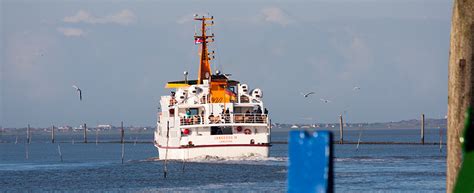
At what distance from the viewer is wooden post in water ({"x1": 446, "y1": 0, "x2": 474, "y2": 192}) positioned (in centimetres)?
780

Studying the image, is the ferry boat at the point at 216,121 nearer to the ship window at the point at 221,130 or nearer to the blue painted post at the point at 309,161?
the ship window at the point at 221,130

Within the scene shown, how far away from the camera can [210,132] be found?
67.5 m

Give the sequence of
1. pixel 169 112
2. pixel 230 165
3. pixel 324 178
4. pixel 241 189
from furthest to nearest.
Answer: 1. pixel 169 112
2. pixel 230 165
3. pixel 241 189
4. pixel 324 178

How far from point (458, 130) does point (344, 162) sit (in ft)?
216

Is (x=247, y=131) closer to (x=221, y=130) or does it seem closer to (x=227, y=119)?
(x=227, y=119)

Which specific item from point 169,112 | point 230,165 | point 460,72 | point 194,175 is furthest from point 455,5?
point 169,112

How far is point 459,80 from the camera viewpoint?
7863 mm

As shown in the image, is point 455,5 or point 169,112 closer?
point 455,5

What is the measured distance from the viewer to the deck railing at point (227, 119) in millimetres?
66188

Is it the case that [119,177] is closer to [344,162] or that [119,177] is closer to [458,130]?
[344,162]

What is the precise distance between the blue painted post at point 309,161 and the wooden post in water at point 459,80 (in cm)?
169

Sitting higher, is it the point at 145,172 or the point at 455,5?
the point at 455,5

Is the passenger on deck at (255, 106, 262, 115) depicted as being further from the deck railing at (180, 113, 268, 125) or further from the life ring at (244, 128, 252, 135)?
the life ring at (244, 128, 252, 135)

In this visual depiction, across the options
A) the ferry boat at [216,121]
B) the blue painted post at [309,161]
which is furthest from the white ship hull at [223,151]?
the blue painted post at [309,161]
